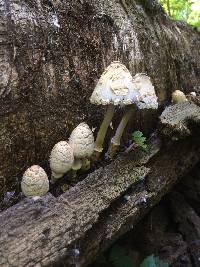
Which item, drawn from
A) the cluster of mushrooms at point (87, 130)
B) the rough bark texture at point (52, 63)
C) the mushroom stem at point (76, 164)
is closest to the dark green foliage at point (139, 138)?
the cluster of mushrooms at point (87, 130)

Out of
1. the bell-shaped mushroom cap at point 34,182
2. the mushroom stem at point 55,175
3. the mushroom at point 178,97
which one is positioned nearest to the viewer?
the bell-shaped mushroom cap at point 34,182

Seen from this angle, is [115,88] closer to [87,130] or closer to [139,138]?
[87,130]

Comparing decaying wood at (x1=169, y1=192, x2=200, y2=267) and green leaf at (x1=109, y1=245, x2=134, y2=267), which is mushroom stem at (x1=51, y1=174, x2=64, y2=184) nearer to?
green leaf at (x1=109, y1=245, x2=134, y2=267)

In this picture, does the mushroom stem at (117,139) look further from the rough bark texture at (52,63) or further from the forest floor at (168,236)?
the forest floor at (168,236)

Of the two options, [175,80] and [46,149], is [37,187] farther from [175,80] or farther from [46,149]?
[175,80]

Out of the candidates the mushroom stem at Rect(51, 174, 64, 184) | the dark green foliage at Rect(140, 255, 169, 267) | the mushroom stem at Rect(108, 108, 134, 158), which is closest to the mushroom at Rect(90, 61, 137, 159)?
the mushroom stem at Rect(108, 108, 134, 158)

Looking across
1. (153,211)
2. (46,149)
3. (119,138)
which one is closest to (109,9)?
(119,138)
